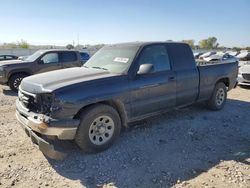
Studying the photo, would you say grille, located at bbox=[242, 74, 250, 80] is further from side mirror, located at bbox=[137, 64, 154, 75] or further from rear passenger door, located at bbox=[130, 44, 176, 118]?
side mirror, located at bbox=[137, 64, 154, 75]

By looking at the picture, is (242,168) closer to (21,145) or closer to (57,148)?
(57,148)

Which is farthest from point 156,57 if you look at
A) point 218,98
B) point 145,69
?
point 218,98

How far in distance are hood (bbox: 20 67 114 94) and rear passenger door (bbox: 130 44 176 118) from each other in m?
0.64

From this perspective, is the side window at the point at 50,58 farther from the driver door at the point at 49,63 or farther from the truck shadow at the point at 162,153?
the truck shadow at the point at 162,153

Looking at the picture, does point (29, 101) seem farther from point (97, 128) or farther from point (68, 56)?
point (68, 56)

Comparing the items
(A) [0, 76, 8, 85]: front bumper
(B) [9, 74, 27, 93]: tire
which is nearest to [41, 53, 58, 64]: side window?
(B) [9, 74, 27, 93]: tire

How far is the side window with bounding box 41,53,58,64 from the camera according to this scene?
1011cm

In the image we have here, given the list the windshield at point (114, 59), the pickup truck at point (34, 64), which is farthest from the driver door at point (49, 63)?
the windshield at point (114, 59)

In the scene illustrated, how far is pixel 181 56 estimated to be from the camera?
210 inches

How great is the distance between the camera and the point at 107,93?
12.8ft

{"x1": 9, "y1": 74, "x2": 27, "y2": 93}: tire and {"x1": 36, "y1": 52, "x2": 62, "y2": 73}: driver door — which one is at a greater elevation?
{"x1": 36, "y1": 52, "x2": 62, "y2": 73}: driver door

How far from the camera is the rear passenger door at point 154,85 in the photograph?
437 cm

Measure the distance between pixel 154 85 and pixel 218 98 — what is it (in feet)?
9.07

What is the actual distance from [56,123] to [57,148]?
452mm
